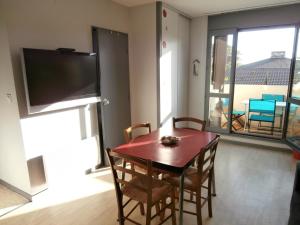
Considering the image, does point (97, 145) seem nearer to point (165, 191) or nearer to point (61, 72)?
point (61, 72)

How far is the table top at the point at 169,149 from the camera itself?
1657 mm

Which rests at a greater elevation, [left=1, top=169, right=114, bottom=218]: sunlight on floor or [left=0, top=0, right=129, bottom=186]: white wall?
[left=0, top=0, right=129, bottom=186]: white wall

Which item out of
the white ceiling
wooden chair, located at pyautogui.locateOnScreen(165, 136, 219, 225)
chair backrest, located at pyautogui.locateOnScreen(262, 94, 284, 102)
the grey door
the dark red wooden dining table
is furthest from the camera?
chair backrest, located at pyautogui.locateOnScreen(262, 94, 284, 102)

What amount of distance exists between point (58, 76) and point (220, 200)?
2338mm

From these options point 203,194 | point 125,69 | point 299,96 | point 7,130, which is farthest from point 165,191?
point 299,96

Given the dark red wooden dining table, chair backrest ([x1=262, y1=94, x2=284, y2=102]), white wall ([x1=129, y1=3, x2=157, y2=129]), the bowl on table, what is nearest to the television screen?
white wall ([x1=129, y1=3, x2=157, y2=129])

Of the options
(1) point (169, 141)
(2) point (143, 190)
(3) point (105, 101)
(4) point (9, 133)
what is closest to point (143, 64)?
(3) point (105, 101)

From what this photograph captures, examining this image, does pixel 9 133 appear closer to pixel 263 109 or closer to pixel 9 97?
pixel 9 97

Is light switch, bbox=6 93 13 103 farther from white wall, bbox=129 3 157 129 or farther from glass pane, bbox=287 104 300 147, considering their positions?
glass pane, bbox=287 104 300 147

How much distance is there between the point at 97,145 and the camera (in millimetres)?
3146

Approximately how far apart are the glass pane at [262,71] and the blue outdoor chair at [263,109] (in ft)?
0.55

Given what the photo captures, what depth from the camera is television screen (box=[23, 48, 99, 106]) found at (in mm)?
2170

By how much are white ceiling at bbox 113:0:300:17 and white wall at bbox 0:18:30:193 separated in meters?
1.82

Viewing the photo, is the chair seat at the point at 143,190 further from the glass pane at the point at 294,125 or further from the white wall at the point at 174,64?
the glass pane at the point at 294,125
